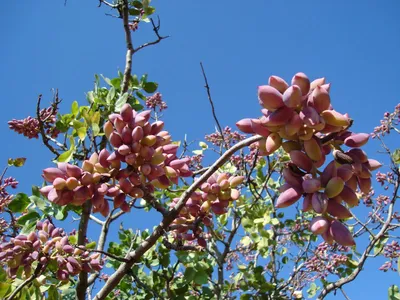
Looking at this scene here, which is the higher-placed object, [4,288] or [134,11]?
[134,11]

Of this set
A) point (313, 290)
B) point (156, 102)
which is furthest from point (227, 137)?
point (313, 290)

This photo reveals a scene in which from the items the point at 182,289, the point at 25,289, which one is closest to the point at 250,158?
the point at 182,289

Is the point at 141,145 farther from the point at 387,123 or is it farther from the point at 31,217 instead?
the point at 387,123

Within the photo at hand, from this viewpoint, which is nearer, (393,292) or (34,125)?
(393,292)

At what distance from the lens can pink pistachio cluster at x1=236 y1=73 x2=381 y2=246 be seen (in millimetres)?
736

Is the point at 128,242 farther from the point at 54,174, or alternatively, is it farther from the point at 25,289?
the point at 54,174

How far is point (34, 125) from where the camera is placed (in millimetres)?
2428

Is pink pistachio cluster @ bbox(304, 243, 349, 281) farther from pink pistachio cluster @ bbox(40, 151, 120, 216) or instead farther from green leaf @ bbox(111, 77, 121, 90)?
pink pistachio cluster @ bbox(40, 151, 120, 216)

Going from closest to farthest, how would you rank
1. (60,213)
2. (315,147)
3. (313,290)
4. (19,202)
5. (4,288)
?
(315,147) < (4,288) < (60,213) < (19,202) < (313,290)

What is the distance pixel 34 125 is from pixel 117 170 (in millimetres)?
1553

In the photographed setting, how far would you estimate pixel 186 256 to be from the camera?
1815mm

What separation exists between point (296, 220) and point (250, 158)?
2.05 ft

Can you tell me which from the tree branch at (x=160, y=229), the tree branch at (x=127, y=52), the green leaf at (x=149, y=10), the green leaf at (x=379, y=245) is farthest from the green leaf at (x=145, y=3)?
the green leaf at (x=379, y=245)

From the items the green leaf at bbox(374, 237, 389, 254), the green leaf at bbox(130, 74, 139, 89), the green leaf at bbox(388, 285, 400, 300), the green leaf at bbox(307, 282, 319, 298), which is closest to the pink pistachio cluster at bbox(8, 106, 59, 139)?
the green leaf at bbox(130, 74, 139, 89)
